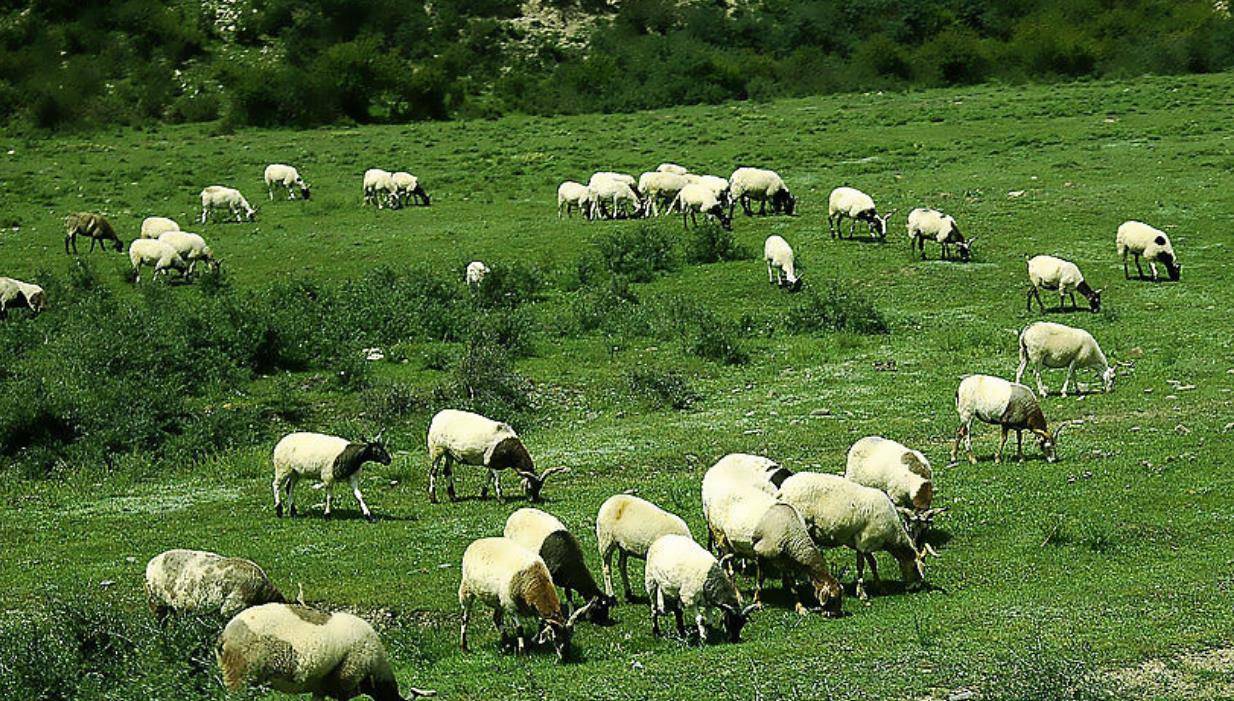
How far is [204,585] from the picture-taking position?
1127cm

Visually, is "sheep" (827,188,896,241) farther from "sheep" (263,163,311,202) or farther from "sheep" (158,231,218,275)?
"sheep" (263,163,311,202)

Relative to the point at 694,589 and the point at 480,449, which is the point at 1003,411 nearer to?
the point at 480,449

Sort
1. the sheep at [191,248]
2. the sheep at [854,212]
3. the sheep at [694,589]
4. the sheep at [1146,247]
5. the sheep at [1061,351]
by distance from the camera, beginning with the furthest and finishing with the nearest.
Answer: the sheep at [854,212] < the sheep at [191,248] < the sheep at [1146,247] < the sheep at [1061,351] < the sheep at [694,589]

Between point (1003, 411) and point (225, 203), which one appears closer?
point (1003, 411)

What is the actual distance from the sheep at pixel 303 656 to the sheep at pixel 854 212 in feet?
84.5

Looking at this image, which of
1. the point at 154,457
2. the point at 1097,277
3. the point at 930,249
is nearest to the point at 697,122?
the point at 930,249

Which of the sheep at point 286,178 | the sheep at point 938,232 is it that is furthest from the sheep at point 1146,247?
the sheep at point 286,178

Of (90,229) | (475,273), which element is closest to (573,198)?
(475,273)

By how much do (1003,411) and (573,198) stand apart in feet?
74.2

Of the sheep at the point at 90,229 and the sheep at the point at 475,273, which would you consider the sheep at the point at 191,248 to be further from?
the sheep at the point at 475,273

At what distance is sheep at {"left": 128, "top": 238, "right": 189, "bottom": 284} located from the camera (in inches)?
1261

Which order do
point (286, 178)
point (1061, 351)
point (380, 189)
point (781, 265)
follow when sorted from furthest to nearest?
1. point (286, 178)
2. point (380, 189)
3. point (781, 265)
4. point (1061, 351)

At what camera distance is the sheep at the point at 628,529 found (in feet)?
43.0

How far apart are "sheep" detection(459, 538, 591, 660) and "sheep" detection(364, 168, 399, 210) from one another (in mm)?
30073
